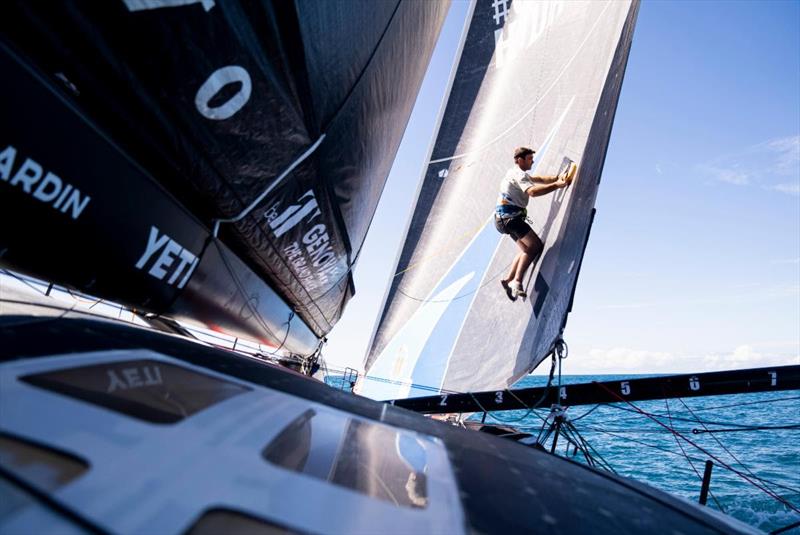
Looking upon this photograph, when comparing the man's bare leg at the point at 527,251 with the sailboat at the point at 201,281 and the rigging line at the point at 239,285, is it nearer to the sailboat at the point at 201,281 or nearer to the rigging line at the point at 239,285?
the sailboat at the point at 201,281

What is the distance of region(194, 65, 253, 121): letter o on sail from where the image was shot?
→ 5.33 feet

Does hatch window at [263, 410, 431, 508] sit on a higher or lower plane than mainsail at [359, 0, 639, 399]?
lower

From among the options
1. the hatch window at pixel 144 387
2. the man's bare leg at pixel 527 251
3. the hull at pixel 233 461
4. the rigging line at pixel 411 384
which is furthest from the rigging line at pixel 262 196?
the rigging line at pixel 411 384

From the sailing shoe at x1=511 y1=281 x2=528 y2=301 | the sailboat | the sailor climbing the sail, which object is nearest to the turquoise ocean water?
the sailing shoe at x1=511 y1=281 x2=528 y2=301

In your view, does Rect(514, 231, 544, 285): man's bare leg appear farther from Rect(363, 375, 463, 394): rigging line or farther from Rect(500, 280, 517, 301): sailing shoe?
Rect(363, 375, 463, 394): rigging line

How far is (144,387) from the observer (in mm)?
1139

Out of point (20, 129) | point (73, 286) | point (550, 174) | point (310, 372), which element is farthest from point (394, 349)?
point (20, 129)

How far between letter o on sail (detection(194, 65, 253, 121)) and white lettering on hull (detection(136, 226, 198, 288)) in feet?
1.87

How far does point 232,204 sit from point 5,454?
1.60 m

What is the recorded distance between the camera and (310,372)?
6.92 metres

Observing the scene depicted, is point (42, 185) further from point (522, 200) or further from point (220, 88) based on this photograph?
point (522, 200)

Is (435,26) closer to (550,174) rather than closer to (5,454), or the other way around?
(550,174)

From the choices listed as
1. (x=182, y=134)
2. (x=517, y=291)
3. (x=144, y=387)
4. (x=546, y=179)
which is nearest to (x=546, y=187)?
(x=546, y=179)

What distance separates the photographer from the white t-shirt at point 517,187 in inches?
147
